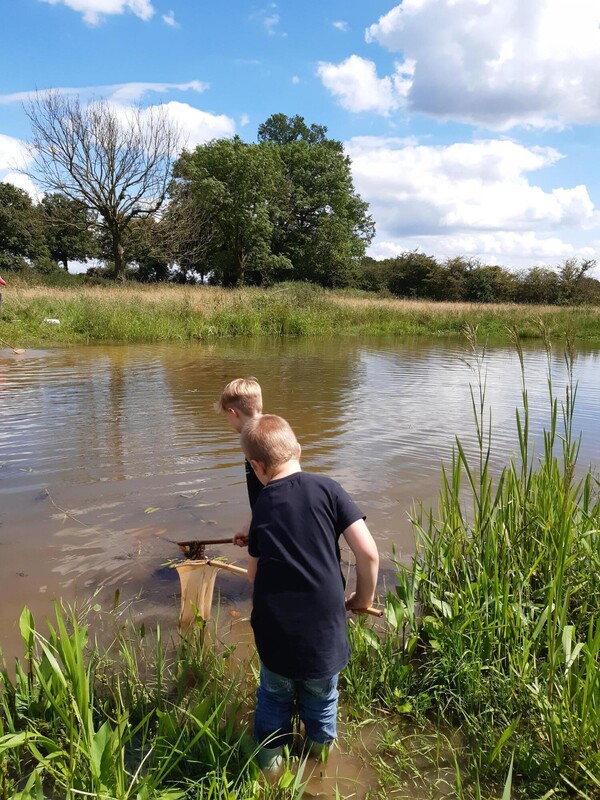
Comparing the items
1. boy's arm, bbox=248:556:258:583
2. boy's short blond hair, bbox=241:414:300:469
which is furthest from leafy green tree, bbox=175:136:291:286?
boy's arm, bbox=248:556:258:583

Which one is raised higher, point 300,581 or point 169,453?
point 300,581

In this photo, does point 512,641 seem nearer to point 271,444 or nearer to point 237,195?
point 271,444

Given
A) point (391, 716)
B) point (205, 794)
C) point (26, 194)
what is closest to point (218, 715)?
point (205, 794)

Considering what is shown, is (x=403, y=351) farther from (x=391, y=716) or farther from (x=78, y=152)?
(x=78, y=152)

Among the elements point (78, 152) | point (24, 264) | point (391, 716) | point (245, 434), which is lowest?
point (391, 716)

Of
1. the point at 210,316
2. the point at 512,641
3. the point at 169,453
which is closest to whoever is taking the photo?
the point at 512,641

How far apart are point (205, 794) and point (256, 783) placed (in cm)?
18

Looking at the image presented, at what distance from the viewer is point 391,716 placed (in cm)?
226

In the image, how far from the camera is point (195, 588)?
8.82ft

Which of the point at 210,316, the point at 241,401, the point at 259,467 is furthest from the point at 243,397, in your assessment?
the point at 210,316

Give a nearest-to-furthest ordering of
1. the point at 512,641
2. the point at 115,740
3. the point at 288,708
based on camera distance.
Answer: the point at 115,740
the point at 288,708
the point at 512,641

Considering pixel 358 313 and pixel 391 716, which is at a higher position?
pixel 358 313

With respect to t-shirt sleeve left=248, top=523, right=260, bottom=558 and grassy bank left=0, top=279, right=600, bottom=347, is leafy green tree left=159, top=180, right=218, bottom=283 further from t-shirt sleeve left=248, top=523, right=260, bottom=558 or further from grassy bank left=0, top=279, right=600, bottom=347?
t-shirt sleeve left=248, top=523, right=260, bottom=558

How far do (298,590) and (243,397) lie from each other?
1.36 metres
